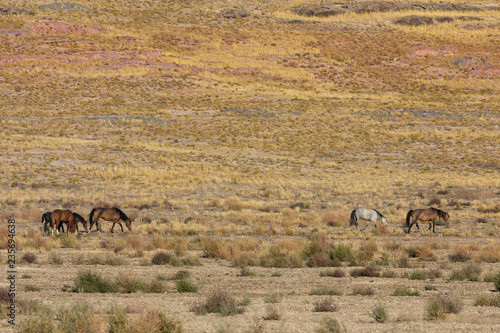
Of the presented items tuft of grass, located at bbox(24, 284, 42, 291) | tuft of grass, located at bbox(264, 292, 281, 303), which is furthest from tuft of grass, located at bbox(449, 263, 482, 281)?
tuft of grass, located at bbox(24, 284, 42, 291)

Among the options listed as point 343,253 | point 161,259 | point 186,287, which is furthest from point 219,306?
point 343,253

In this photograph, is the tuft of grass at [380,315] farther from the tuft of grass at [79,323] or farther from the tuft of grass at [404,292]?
the tuft of grass at [79,323]

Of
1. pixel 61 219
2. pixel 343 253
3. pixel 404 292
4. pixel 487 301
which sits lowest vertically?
pixel 487 301

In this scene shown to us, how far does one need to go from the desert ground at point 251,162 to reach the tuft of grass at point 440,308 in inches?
1.8

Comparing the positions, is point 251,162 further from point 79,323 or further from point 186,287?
point 79,323

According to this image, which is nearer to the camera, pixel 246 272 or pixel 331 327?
pixel 331 327

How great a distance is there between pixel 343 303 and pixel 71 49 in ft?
219

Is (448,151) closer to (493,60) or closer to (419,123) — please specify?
(419,123)

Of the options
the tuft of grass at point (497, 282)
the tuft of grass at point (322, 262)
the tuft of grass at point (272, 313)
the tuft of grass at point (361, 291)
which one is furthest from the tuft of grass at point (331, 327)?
the tuft of grass at point (322, 262)

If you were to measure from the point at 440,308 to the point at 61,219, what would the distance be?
1356 centimetres

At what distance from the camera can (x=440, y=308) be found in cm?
1013

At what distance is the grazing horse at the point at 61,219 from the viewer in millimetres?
19969

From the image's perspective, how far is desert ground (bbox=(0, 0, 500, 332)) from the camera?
39.0 ft

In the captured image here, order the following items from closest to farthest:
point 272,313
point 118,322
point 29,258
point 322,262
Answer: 1. point 118,322
2. point 272,313
3. point 322,262
4. point 29,258
